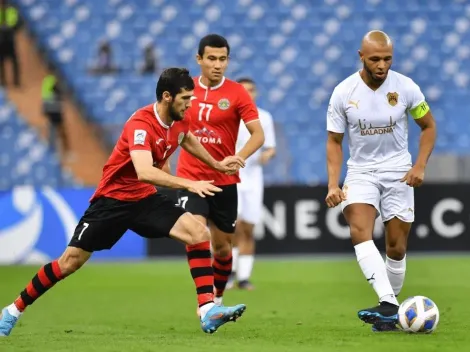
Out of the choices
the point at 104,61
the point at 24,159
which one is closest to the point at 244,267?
the point at 24,159

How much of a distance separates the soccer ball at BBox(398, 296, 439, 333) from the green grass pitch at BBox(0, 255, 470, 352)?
11 centimetres

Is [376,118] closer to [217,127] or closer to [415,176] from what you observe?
[415,176]

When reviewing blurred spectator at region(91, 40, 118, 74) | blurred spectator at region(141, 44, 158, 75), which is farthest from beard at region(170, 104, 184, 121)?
blurred spectator at region(91, 40, 118, 74)

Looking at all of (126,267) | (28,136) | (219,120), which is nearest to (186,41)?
(28,136)

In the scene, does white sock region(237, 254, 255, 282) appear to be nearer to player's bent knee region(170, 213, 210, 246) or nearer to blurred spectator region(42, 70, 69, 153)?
player's bent knee region(170, 213, 210, 246)

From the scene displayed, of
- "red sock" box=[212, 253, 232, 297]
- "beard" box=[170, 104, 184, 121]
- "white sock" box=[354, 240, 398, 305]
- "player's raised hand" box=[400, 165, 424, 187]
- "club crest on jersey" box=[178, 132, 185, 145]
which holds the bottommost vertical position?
"red sock" box=[212, 253, 232, 297]

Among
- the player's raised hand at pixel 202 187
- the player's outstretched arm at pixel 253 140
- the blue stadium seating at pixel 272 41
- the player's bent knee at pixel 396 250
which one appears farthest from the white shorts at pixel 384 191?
the blue stadium seating at pixel 272 41

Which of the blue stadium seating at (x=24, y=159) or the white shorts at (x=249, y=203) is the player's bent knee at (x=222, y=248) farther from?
the blue stadium seating at (x=24, y=159)

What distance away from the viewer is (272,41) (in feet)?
71.8

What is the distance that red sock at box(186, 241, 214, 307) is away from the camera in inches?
302

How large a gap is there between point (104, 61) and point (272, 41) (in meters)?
3.49

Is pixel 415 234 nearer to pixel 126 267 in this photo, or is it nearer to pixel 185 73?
pixel 126 267

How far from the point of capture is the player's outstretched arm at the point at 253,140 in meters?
8.91

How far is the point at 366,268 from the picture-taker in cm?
759
